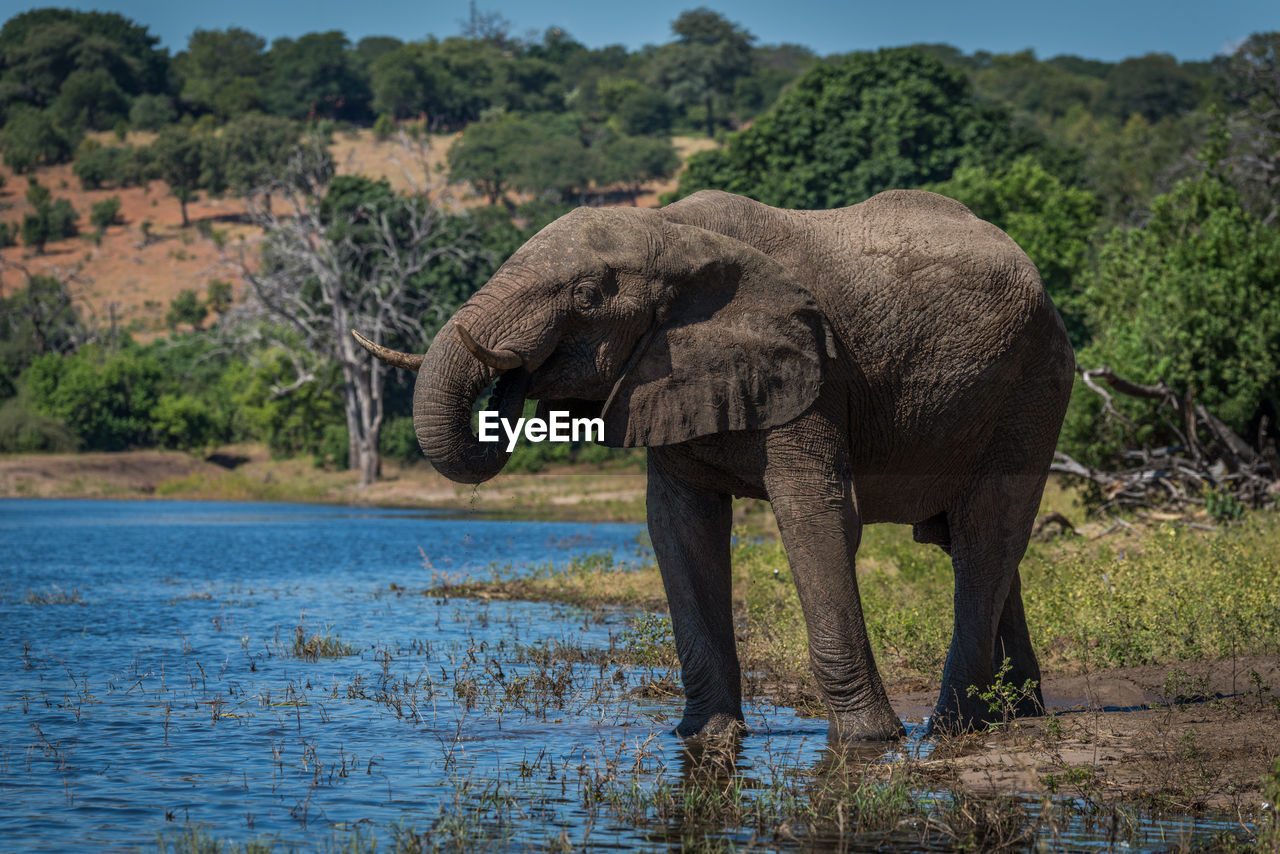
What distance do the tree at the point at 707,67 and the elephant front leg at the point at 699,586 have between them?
384 ft

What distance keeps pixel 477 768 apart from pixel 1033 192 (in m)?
39.4

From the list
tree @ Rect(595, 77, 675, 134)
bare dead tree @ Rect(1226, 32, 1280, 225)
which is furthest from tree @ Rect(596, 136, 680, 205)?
bare dead tree @ Rect(1226, 32, 1280, 225)

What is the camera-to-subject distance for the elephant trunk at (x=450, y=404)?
295 inches

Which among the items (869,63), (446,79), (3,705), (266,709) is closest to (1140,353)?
(266,709)

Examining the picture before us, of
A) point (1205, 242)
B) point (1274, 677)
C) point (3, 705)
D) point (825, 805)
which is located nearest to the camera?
point (825, 805)

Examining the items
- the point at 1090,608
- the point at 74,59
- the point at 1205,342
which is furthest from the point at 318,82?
the point at 1090,608

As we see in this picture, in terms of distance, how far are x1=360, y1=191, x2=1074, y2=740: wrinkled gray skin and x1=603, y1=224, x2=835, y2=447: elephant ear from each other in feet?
0.04

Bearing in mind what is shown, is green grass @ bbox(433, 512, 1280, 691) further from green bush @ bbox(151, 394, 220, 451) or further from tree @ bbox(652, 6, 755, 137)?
tree @ bbox(652, 6, 755, 137)

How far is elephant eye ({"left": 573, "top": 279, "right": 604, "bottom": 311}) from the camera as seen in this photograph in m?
7.84

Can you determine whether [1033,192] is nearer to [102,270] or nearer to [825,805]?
[825,805]

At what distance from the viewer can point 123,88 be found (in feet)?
405

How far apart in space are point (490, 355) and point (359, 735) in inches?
140

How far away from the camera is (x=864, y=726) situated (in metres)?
8.75

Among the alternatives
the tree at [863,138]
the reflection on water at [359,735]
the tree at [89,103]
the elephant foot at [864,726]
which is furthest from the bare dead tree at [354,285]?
the tree at [89,103]
